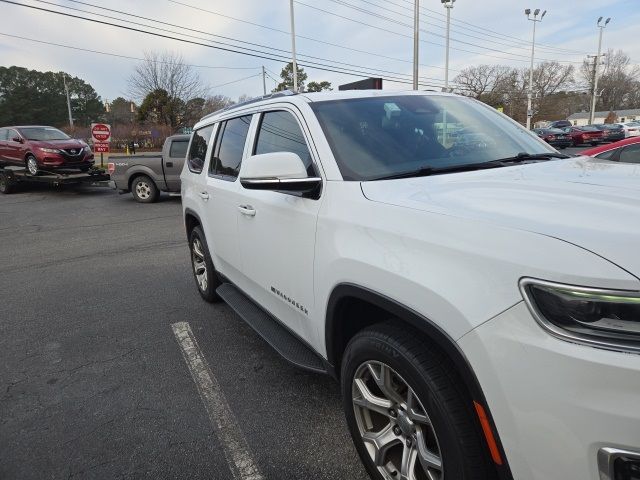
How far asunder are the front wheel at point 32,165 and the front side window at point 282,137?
15049mm

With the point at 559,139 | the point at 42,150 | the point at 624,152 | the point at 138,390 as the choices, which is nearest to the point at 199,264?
the point at 138,390

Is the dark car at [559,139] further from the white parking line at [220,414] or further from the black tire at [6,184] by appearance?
the white parking line at [220,414]

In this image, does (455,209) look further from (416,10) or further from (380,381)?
(416,10)

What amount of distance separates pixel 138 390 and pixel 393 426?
1996 millimetres

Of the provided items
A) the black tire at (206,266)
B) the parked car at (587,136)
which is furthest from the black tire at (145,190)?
the parked car at (587,136)

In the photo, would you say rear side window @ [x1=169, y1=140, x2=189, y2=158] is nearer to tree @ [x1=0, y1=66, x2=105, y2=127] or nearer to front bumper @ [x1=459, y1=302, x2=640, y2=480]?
front bumper @ [x1=459, y1=302, x2=640, y2=480]

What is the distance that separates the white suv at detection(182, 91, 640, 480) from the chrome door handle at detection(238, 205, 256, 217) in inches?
1.4

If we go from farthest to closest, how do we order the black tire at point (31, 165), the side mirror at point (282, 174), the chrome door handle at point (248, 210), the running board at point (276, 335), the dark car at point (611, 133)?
the dark car at point (611, 133), the black tire at point (31, 165), the chrome door handle at point (248, 210), the running board at point (276, 335), the side mirror at point (282, 174)

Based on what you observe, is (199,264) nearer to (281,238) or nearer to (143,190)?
(281,238)

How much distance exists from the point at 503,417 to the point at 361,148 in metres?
1.53

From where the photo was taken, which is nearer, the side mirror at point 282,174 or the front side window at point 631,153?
the side mirror at point 282,174

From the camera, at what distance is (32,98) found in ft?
255

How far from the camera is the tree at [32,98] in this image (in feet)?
249

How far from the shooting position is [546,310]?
51.7 inches
